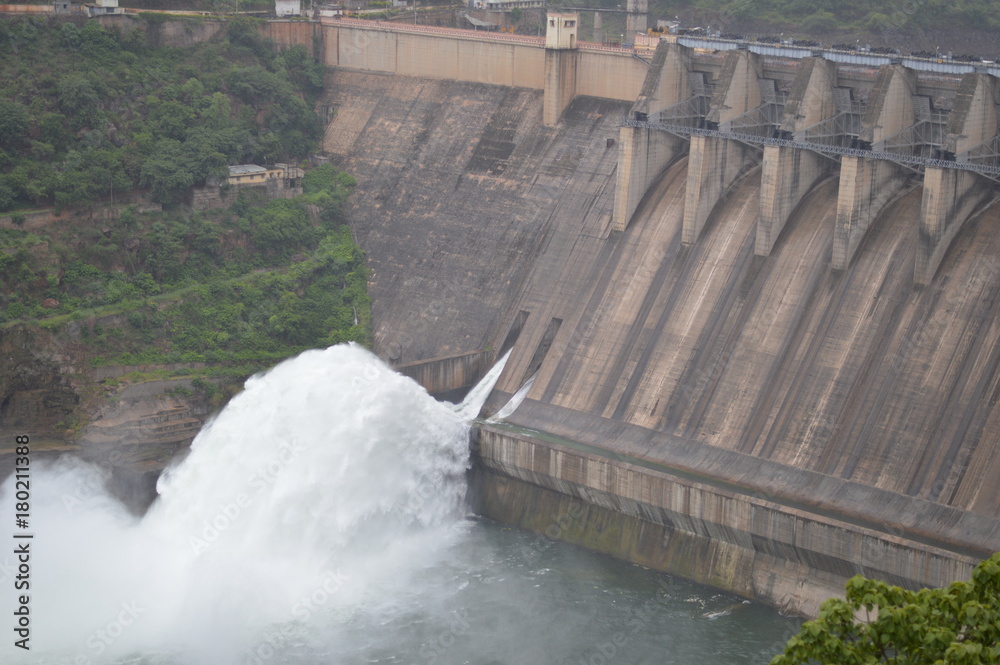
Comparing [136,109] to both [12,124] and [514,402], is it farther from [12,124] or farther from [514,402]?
[514,402]

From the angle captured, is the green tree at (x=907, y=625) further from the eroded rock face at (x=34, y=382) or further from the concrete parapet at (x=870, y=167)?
the eroded rock face at (x=34, y=382)

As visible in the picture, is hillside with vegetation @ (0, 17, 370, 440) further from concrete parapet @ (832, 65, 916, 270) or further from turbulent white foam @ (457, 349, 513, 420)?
concrete parapet @ (832, 65, 916, 270)

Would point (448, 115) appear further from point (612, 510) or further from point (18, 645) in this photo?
point (18, 645)

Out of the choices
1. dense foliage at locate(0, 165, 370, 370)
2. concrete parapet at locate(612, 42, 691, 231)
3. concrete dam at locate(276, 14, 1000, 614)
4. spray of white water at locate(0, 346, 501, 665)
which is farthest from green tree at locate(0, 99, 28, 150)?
concrete parapet at locate(612, 42, 691, 231)

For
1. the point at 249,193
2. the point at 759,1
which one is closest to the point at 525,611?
the point at 249,193

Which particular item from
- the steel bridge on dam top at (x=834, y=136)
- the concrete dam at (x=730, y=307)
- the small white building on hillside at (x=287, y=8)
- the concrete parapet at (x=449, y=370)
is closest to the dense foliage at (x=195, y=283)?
the concrete dam at (x=730, y=307)

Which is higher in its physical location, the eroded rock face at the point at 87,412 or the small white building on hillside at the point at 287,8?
the small white building on hillside at the point at 287,8
